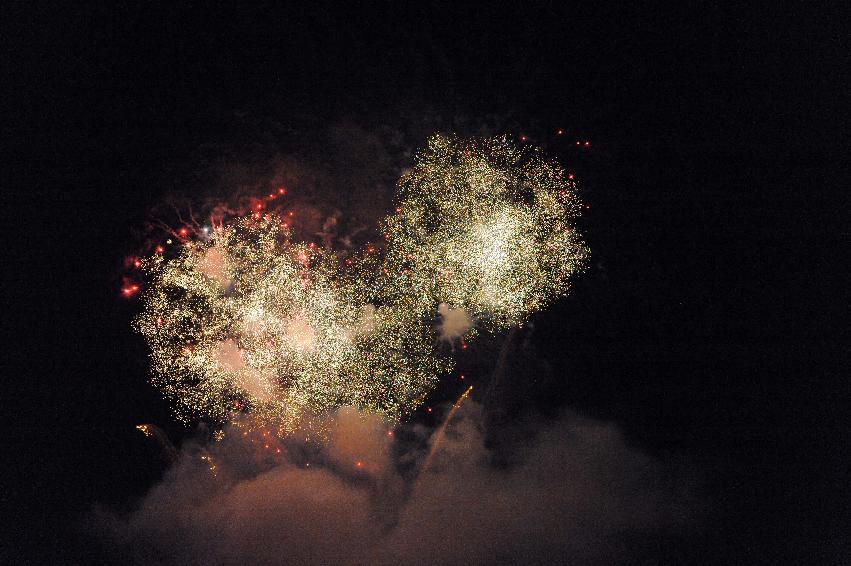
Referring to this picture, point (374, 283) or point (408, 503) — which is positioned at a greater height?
point (374, 283)

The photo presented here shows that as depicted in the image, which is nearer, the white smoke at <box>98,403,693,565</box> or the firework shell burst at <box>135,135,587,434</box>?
the firework shell burst at <box>135,135,587,434</box>

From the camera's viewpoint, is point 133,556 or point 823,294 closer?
point 823,294

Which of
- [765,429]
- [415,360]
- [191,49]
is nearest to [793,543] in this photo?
[765,429]

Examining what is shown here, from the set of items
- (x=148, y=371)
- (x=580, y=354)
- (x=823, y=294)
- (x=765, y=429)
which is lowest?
(x=148, y=371)

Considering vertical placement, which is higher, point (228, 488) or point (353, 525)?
point (353, 525)

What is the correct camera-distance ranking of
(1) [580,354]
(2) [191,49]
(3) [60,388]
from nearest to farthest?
(2) [191,49], (3) [60,388], (1) [580,354]

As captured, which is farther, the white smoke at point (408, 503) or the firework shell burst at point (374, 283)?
the white smoke at point (408, 503)

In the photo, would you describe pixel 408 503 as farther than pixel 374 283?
Yes

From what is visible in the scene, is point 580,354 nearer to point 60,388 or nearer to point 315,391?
point 315,391
